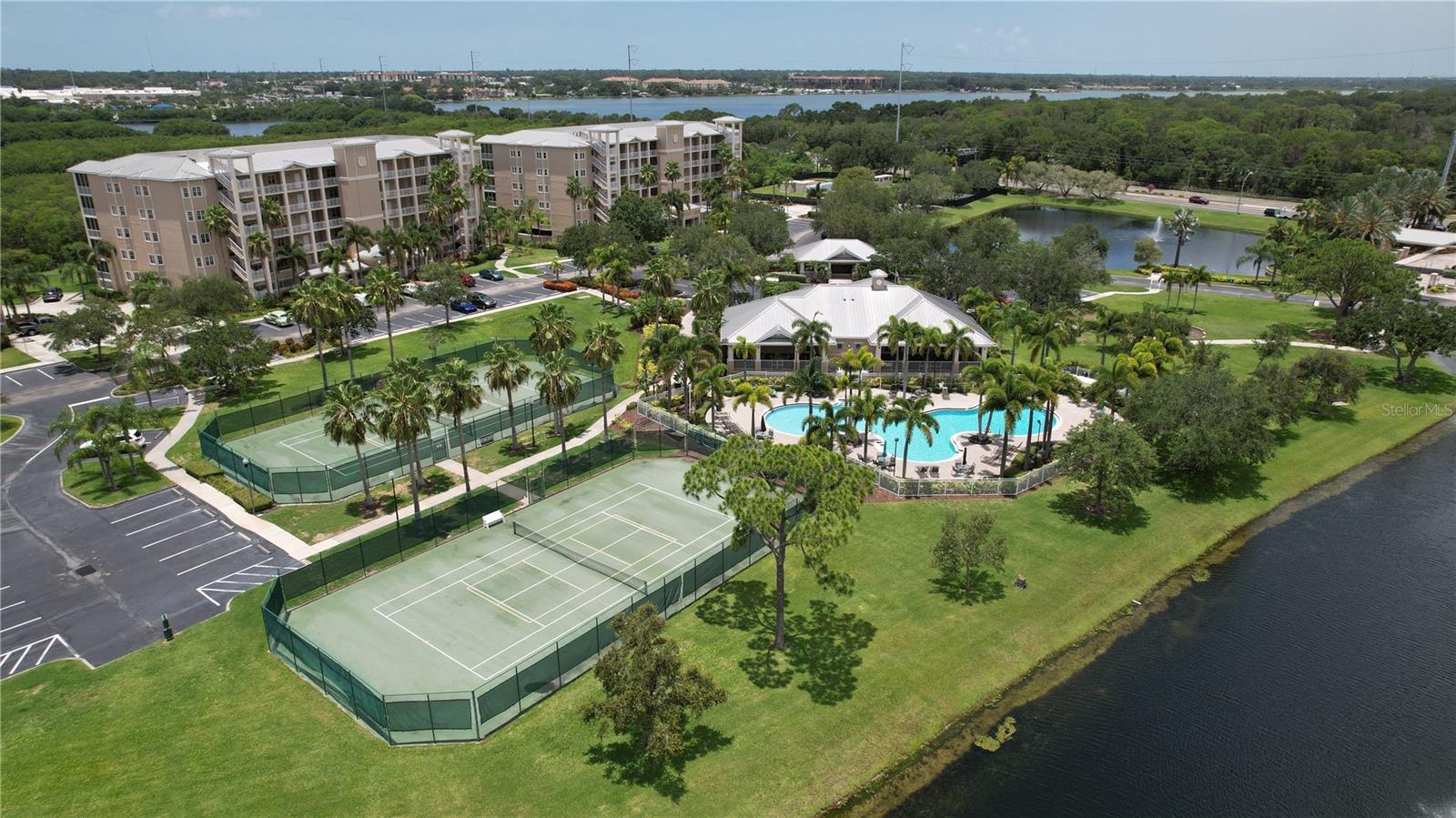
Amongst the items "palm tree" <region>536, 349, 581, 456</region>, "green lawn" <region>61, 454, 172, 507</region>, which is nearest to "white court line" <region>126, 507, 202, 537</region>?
"green lawn" <region>61, 454, 172, 507</region>

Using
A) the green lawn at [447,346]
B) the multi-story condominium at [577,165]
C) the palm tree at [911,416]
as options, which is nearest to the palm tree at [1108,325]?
the palm tree at [911,416]

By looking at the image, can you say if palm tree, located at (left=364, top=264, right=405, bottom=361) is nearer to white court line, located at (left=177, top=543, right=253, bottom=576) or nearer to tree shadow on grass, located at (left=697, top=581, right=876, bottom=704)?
white court line, located at (left=177, top=543, right=253, bottom=576)

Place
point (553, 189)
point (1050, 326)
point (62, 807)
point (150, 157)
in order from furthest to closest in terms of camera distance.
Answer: point (553, 189) < point (150, 157) < point (1050, 326) < point (62, 807)

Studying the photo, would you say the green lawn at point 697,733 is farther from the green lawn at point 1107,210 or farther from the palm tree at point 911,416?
the green lawn at point 1107,210

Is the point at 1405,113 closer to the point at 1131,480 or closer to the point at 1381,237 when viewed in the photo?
the point at 1381,237

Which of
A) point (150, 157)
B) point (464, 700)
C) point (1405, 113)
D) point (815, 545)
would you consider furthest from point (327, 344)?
point (1405, 113)

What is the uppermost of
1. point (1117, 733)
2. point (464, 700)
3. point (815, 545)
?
point (815, 545)

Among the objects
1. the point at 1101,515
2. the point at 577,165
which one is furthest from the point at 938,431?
the point at 577,165
